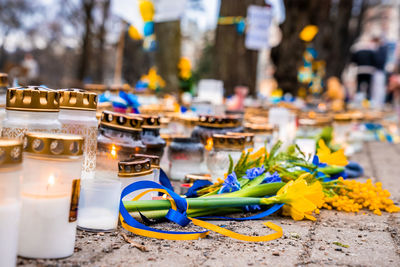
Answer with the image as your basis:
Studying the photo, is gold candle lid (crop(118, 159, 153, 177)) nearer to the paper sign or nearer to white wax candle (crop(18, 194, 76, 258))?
white wax candle (crop(18, 194, 76, 258))

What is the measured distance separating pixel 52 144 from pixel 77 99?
0.63 meters

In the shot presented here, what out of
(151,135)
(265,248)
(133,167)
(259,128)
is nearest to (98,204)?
(133,167)

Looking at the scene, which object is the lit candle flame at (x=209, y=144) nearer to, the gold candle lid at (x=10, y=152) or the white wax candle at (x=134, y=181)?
the white wax candle at (x=134, y=181)

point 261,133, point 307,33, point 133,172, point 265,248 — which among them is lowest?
point 265,248

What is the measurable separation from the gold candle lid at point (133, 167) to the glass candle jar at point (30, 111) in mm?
361

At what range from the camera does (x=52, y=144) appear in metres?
1.61

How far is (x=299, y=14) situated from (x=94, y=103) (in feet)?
33.7

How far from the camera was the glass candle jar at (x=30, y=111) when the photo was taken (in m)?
1.91

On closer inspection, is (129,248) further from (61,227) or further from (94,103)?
(94,103)

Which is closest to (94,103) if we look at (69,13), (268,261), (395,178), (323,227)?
(268,261)

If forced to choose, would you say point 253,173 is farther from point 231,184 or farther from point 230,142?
point 230,142

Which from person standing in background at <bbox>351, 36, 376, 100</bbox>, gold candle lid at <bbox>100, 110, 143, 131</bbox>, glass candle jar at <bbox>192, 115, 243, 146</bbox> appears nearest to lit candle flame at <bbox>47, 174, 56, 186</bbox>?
gold candle lid at <bbox>100, 110, 143, 131</bbox>

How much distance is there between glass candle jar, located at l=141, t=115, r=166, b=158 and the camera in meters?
2.93

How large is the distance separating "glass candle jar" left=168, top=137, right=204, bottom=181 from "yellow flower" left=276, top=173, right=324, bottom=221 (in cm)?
100
